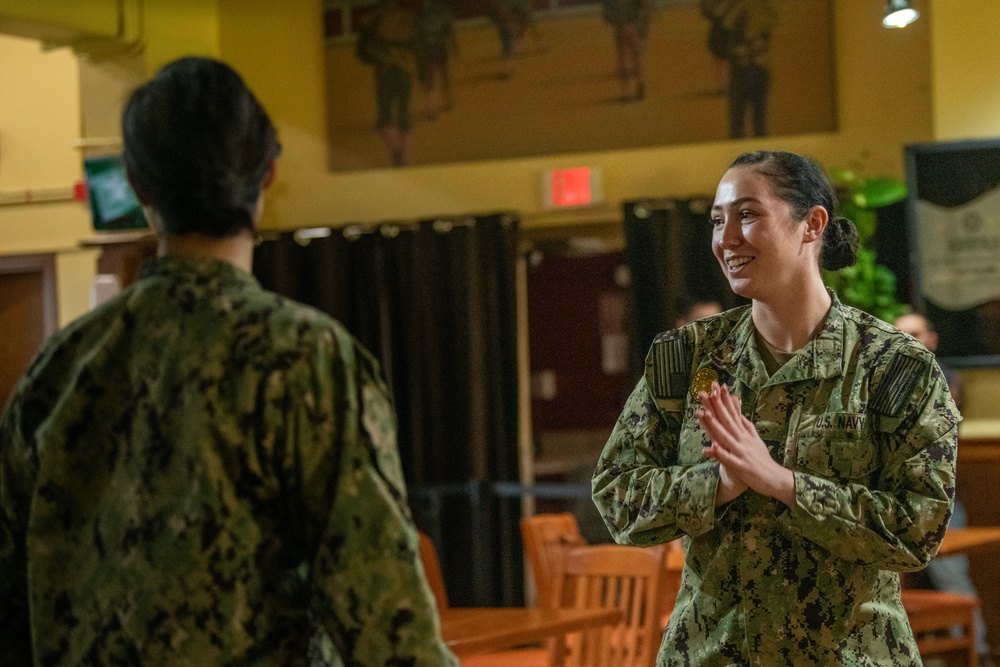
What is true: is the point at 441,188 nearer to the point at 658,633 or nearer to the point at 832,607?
the point at 658,633

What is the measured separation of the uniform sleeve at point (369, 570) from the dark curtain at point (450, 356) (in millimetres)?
5749

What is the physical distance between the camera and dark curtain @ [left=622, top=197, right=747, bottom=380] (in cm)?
693

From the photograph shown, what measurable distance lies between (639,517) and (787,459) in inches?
9.7

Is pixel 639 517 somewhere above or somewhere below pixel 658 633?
above

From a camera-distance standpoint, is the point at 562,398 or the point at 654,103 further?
the point at 562,398

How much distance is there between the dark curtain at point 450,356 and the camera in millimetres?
7246

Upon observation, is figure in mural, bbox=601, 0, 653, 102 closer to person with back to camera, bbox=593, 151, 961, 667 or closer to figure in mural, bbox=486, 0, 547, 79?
figure in mural, bbox=486, 0, 547, 79

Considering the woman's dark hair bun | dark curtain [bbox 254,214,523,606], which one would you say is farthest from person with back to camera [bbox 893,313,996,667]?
the woman's dark hair bun

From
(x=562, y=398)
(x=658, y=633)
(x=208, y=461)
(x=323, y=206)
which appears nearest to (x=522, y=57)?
(x=323, y=206)

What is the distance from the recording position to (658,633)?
12.5 feet

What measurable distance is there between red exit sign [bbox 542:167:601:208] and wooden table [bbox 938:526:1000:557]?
2.68m

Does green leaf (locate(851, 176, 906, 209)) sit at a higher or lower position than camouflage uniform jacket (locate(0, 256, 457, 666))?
higher

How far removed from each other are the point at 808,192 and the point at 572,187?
16.8 feet

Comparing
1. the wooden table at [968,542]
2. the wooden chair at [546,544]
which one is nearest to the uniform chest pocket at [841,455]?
the wooden chair at [546,544]
